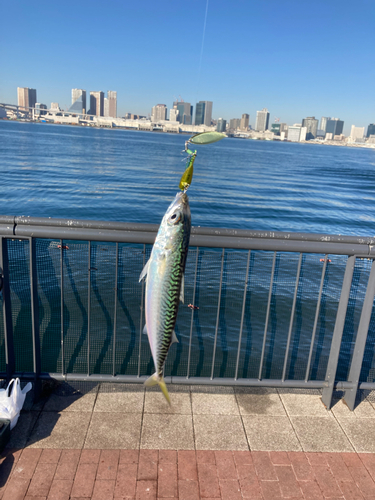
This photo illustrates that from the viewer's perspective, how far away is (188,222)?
150cm

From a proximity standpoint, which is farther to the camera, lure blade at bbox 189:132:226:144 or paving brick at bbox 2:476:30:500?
paving brick at bbox 2:476:30:500

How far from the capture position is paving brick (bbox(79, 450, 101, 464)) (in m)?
2.99

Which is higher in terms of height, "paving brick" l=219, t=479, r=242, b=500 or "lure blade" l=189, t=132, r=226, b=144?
"lure blade" l=189, t=132, r=226, b=144

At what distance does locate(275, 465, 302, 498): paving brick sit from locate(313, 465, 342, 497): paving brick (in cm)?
19

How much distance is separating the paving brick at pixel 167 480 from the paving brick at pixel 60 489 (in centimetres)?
66

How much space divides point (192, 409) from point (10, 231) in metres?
2.39

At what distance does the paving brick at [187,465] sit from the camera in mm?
2910

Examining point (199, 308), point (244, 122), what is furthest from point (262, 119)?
point (199, 308)

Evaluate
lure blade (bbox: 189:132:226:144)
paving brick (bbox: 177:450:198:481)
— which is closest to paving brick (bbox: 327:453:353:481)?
paving brick (bbox: 177:450:198:481)

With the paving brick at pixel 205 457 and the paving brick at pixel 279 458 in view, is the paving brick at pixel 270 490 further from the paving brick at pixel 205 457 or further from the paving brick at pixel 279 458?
the paving brick at pixel 205 457

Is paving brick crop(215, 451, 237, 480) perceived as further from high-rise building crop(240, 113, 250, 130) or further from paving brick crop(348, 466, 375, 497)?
high-rise building crop(240, 113, 250, 130)

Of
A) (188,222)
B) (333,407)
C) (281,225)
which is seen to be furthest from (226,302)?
(281,225)

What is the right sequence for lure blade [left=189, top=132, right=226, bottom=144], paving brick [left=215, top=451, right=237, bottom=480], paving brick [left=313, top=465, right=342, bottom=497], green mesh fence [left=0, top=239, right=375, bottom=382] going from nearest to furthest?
lure blade [left=189, top=132, right=226, bottom=144] < paving brick [left=313, top=465, right=342, bottom=497] < paving brick [left=215, top=451, right=237, bottom=480] < green mesh fence [left=0, top=239, right=375, bottom=382]

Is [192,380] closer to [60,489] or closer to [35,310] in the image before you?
[60,489]
